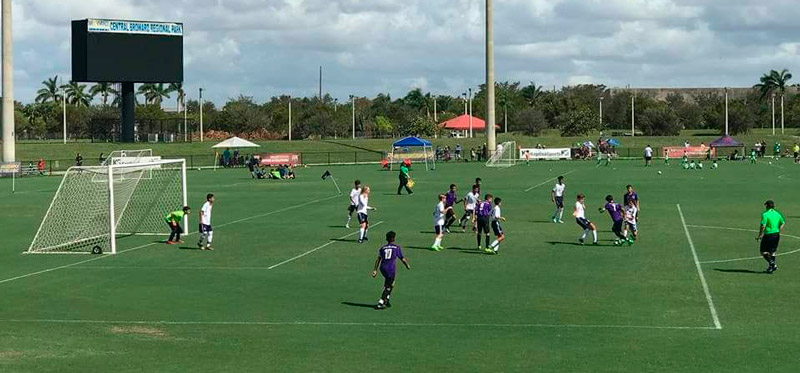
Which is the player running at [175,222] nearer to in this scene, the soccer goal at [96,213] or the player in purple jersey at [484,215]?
the soccer goal at [96,213]

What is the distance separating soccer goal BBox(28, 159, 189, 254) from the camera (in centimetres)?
3297

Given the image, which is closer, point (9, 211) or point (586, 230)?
point (586, 230)

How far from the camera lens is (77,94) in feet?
583

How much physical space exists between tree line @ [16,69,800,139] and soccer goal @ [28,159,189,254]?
8871 cm

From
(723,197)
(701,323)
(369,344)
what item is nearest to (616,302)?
(701,323)

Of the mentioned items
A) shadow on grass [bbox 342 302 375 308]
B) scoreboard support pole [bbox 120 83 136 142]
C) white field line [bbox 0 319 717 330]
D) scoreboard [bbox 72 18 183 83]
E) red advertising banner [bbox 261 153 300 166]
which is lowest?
white field line [bbox 0 319 717 330]

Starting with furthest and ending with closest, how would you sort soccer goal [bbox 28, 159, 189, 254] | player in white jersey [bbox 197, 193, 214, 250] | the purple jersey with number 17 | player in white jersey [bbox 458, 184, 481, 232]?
player in white jersey [bbox 458, 184, 481, 232] < soccer goal [bbox 28, 159, 189, 254] < player in white jersey [bbox 197, 193, 214, 250] < the purple jersey with number 17

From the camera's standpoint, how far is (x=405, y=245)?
3312cm

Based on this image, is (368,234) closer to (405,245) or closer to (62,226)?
(405,245)

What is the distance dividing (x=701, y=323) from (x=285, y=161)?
71.5 metres

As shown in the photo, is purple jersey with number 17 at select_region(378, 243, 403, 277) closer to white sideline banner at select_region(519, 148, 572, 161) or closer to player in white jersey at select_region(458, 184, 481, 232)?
player in white jersey at select_region(458, 184, 481, 232)

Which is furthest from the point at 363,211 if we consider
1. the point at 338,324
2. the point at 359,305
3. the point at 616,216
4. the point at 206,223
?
the point at 338,324

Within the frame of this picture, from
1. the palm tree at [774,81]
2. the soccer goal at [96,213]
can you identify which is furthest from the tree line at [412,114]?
the soccer goal at [96,213]

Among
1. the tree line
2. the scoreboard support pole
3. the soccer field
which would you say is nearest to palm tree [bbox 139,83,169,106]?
the tree line
